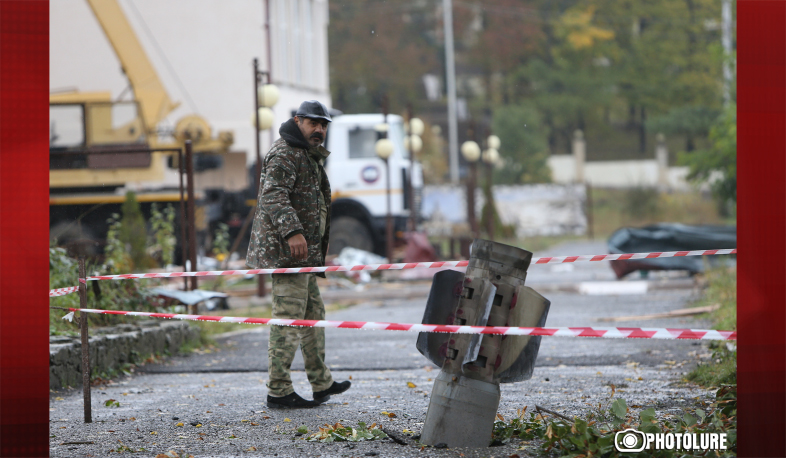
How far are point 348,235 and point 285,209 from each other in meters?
11.9

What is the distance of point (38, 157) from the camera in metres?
3.51

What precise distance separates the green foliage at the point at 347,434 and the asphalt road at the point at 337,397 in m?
0.07

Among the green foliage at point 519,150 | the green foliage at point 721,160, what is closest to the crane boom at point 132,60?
the green foliage at point 721,160

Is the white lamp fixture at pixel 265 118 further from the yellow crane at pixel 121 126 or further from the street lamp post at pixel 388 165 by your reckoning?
the yellow crane at pixel 121 126

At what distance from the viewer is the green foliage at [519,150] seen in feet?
148

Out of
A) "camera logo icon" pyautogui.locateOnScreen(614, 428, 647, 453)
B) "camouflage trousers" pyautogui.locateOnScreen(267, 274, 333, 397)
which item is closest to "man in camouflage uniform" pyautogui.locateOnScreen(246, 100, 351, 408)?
"camouflage trousers" pyautogui.locateOnScreen(267, 274, 333, 397)

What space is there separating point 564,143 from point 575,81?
6.51 m

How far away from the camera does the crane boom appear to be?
18047mm

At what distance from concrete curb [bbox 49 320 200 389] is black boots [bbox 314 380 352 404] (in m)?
1.86

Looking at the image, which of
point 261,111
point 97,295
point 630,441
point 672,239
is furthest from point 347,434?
point 672,239

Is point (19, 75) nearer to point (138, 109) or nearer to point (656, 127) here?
point (138, 109)

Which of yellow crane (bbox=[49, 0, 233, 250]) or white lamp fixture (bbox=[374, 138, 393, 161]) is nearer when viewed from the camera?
yellow crane (bbox=[49, 0, 233, 250])

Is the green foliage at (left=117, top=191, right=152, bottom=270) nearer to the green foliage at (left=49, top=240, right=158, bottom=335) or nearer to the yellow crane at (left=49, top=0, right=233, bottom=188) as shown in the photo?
the yellow crane at (left=49, top=0, right=233, bottom=188)

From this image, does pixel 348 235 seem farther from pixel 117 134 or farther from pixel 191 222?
pixel 191 222
